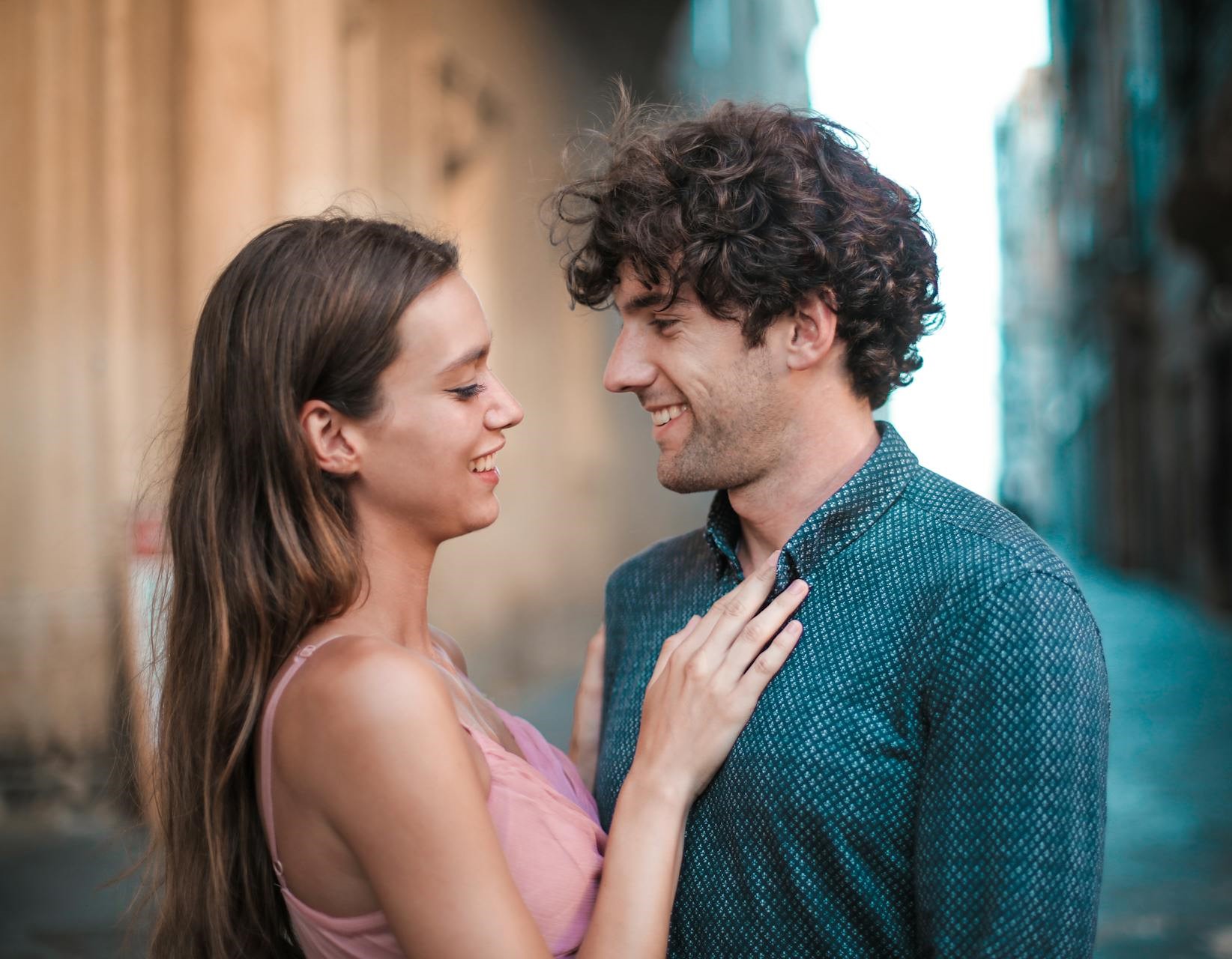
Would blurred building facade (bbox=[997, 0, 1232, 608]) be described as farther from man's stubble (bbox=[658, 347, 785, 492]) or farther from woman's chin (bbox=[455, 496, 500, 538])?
woman's chin (bbox=[455, 496, 500, 538])

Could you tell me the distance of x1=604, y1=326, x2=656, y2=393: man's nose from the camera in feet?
8.34

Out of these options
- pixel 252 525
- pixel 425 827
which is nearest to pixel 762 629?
pixel 425 827

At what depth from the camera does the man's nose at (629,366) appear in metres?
2.54

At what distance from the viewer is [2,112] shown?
6457 mm

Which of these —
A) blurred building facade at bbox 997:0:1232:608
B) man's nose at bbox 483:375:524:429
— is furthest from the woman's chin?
blurred building facade at bbox 997:0:1232:608

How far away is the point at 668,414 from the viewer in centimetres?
256

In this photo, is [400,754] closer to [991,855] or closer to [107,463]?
[991,855]

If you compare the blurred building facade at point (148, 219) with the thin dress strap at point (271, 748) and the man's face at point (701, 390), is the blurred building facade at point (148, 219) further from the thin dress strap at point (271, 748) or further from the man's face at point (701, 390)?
the man's face at point (701, 390)

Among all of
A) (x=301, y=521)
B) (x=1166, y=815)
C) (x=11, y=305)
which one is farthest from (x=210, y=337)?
(x=1166, y=815)

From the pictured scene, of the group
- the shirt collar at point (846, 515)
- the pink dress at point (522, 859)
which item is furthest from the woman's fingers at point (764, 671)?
the pink dress at point (522, 859)

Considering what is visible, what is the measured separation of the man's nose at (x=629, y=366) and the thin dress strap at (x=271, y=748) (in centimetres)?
82

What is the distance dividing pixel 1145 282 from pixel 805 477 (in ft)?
74.9

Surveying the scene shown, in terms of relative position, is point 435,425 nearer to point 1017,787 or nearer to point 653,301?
point 653,301

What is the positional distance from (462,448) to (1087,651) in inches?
44.4
